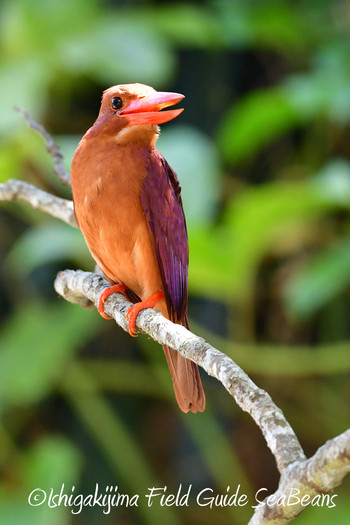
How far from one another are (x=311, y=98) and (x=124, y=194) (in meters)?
1.90

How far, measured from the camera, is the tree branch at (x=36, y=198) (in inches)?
66.4

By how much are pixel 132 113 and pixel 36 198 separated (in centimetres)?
50

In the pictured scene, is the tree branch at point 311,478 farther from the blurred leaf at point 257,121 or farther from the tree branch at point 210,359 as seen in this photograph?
the blurred leaf at point 257,121

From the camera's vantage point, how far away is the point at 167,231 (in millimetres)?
1466

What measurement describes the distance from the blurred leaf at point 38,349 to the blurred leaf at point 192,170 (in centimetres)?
100

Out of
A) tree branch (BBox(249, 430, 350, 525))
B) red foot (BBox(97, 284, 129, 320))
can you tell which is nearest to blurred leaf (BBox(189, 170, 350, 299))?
red foot (BBox(97, 284, 129, 320))

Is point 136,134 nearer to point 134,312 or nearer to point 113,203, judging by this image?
point 113,203

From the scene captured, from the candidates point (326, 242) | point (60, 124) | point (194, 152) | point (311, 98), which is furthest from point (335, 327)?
point (60, 124)

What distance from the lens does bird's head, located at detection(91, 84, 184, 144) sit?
1.19 m

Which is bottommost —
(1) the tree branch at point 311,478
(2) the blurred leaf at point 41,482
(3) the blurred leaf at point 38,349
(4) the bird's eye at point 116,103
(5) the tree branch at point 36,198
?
(2) the blurred leaf at point 41,482

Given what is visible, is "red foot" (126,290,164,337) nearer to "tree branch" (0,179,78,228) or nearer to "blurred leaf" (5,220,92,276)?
"tree branch" (0,179,78,228)

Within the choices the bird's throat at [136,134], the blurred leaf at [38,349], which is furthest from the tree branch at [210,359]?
the blurred leaf at [38,349]

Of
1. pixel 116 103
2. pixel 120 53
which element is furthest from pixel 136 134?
pixel 120 53

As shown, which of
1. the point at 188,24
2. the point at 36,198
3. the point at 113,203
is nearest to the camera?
the point at 113,203
